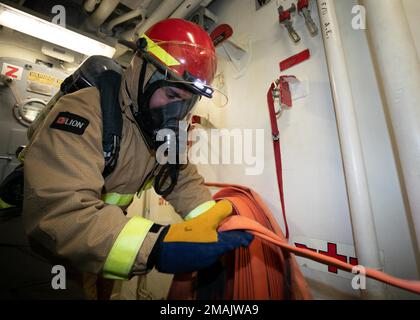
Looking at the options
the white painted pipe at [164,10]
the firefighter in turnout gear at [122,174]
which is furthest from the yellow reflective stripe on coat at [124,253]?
the white painted pipe at [164,10]

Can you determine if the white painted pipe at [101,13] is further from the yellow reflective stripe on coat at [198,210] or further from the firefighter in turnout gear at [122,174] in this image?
the yellow reflective stripe on coat at [198,210]

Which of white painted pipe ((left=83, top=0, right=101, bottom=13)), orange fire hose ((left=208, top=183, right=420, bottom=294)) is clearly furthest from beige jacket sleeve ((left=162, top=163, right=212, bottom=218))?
white painted pipe ((left=83, top=0, right=101, bottom=13))

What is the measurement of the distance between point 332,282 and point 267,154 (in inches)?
31.2

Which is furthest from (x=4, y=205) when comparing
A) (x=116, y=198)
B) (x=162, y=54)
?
(x=162, y=54)

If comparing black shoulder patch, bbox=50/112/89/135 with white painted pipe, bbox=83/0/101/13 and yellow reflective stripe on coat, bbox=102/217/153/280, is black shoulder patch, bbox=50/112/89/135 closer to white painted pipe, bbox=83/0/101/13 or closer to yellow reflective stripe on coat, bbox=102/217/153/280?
yellow reflective stripe on coat, bbox=102/217/153/280

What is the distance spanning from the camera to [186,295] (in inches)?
41.5

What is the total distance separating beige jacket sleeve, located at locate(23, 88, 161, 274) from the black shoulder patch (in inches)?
0.8

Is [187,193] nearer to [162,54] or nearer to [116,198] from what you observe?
[116,198]

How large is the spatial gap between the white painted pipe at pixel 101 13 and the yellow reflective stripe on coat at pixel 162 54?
1.09 meters

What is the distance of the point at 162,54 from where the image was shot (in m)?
1.06

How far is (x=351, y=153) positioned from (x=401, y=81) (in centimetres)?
32

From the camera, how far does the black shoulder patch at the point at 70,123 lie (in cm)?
72
